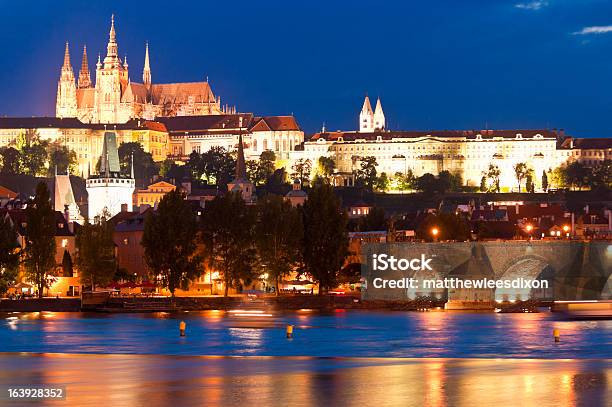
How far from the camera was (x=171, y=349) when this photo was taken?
148 ft

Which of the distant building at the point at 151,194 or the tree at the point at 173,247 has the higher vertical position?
the distant building at the point at 151,194

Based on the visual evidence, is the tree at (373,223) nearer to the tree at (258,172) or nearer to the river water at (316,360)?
the river water at (316,360)

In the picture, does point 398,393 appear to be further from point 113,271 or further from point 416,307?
point 113,271

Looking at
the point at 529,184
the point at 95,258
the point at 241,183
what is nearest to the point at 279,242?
the point at 95,258

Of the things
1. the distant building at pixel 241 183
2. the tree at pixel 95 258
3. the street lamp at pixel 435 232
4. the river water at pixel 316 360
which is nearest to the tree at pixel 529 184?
the distant building at pixel 241 183

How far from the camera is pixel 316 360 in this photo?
40.8 meters

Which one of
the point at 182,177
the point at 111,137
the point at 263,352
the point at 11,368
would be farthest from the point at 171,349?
the point at 182,177

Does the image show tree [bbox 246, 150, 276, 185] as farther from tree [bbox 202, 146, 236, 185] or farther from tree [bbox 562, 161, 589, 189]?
tree [bbox 562, 161, 589, 189]

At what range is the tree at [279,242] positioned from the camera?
2815 inches

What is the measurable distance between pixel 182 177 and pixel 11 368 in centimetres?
15583

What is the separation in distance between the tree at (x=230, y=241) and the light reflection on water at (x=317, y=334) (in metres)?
5.43

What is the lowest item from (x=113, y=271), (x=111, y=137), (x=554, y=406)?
(x=554, y=406)

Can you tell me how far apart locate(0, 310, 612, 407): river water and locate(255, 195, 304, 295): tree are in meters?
9.90

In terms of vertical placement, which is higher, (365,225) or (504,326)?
(365,225)
